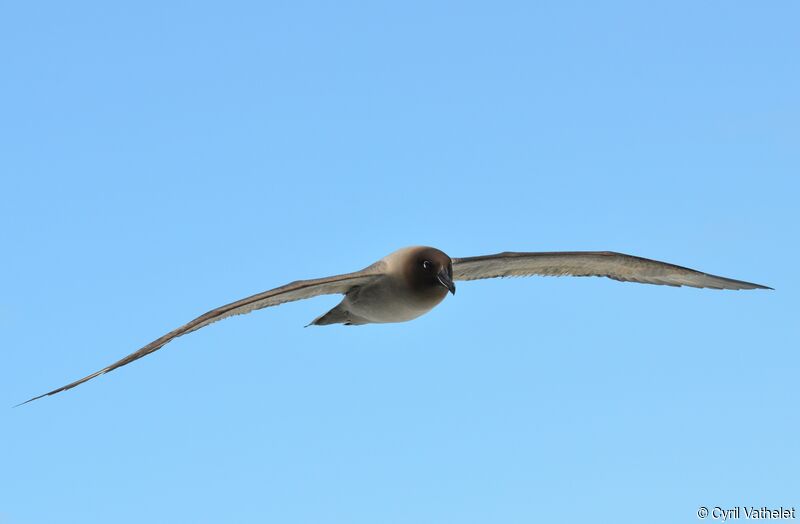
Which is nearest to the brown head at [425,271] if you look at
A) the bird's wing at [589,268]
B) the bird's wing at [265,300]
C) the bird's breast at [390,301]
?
the bird's breast at [390,301]

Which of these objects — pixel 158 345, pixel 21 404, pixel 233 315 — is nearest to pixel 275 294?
pixel 233 315

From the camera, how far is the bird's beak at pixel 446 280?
15.0 metres

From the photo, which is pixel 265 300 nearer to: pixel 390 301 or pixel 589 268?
pixel 390 301

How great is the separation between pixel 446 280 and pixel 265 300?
9.10 feet

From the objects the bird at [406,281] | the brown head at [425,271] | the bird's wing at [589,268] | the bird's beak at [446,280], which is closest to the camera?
the bird at [406,281]

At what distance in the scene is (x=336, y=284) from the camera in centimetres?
1553

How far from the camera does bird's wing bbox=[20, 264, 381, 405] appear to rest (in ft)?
44.9

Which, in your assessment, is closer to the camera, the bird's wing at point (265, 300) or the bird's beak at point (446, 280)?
the bird's wing at point (265, 300)

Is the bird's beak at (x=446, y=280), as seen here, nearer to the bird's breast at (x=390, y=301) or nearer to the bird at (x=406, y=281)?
the bird at (x=406, y=281)

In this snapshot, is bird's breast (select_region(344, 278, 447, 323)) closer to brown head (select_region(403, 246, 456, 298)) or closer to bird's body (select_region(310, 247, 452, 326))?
bird's body (select_region(310, 247, 452, 326))

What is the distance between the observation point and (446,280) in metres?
15.2

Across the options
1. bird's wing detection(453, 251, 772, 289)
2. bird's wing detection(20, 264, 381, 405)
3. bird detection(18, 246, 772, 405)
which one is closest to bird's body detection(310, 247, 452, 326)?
bird detection(18, 246, 772, 405)

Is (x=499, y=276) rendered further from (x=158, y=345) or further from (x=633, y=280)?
(x=158, y=345)

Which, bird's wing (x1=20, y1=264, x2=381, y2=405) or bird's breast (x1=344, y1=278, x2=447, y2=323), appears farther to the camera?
bird's breast (x1=344, y1=278, x2=447, y2=323)
